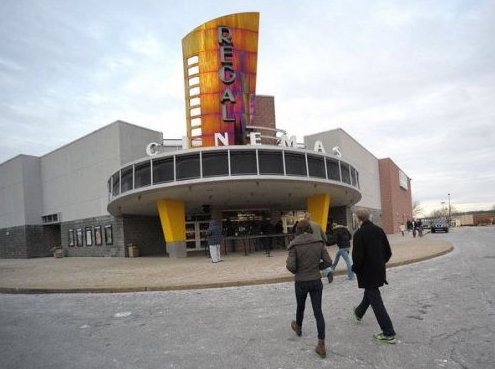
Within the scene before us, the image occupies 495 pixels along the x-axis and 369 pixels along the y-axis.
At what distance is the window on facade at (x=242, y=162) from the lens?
18.7 metres

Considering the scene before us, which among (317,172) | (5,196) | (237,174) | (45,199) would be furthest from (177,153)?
(5,196)

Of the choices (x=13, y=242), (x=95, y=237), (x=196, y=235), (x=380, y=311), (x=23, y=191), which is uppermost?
(x=23, y=191)

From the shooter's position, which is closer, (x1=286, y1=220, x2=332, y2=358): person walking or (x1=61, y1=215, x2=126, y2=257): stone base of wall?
(x1=286, y1=220, x2=332, y2=358): person walking

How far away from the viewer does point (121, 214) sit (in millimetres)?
27703

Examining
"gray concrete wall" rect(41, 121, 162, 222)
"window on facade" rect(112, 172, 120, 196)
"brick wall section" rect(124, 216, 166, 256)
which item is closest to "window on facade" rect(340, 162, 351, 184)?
"window on facade" rect(112, 172, 120, 196)

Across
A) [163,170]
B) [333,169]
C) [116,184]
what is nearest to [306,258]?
[163,170]

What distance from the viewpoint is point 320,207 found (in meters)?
24.6

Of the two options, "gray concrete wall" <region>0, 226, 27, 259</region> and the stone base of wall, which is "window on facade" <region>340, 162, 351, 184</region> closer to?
the stone base of wall

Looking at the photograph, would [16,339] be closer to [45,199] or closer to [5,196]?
[45,199]

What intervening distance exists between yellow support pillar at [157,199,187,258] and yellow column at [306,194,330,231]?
26.4ft

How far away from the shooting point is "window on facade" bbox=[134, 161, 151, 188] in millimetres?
19903

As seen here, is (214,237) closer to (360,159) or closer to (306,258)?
(306,258)

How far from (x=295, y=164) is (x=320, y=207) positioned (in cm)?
567

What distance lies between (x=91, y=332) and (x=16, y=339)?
1.13 m
